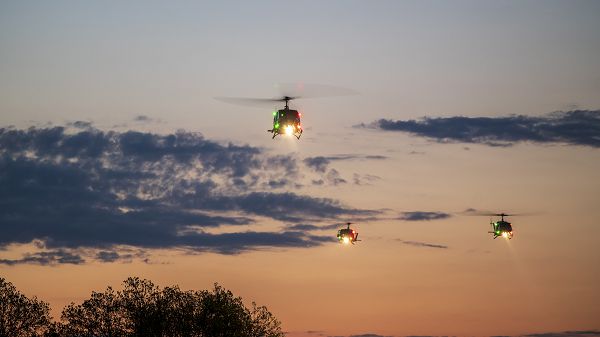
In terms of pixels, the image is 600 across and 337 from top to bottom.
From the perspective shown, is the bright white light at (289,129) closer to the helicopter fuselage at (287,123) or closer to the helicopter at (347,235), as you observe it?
the helicopter fuselage at (287,123)

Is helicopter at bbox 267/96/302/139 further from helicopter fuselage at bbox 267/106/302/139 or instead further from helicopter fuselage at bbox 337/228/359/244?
helicopter fuselage at bbox 337/228/359/244

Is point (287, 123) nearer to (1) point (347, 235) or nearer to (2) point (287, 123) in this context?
(2) point (287, 123)

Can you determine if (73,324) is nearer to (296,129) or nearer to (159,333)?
(159,333)

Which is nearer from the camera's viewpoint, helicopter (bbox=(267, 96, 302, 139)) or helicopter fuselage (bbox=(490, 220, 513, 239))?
helicopter (bbox=(267, 96, 302, 139))

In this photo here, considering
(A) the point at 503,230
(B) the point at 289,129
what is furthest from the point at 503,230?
(B) the point at 289,129

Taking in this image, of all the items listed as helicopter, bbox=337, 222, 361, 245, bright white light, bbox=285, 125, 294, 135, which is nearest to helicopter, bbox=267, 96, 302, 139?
bright white light, bbox=285, 125, 294, 135

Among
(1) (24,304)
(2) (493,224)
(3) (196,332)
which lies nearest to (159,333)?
(3) (196,332)

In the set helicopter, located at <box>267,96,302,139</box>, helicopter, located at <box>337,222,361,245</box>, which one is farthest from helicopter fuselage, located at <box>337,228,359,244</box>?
helicopter, located at <box>267,96,302,139</box>

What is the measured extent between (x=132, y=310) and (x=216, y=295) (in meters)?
9.70

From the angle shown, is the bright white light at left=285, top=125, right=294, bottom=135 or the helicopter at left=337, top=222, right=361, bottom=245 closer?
the bright white light at left=285, top=125, right=294, bottom=135

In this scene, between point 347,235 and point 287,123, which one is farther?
point 347,235

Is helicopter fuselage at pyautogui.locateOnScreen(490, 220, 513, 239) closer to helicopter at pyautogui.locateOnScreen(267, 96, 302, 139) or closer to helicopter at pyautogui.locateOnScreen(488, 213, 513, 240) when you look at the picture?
helicopter at pyautogui.locateOnScreen(488, 213, 513, 240)

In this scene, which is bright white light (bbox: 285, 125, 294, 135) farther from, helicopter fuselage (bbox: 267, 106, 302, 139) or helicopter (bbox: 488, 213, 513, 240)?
helicopter (bbox: 488, 213, 513, 240)

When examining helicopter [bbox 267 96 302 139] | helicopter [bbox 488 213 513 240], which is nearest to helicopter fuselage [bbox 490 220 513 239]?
helicopter [bbox 488 213 513 240]
